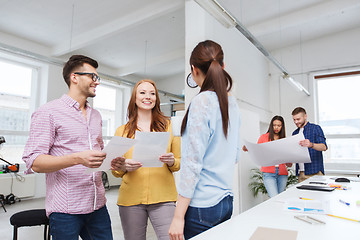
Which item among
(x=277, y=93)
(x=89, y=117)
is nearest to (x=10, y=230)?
(x=89, y=117)

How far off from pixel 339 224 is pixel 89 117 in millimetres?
1186

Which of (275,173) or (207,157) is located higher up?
(207,157)

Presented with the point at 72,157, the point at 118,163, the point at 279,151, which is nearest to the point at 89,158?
the point at 72,157

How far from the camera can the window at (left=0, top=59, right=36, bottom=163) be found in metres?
5.47

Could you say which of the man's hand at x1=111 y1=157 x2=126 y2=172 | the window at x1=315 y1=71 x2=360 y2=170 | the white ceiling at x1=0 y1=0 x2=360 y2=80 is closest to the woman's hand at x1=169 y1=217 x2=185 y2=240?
the man's hand at x1=111 y1=157 x2=126 y2=172

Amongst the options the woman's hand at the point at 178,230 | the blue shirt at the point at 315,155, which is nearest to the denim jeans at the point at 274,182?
the blue shirt at the point at 315,155

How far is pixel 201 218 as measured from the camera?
0.91 metres

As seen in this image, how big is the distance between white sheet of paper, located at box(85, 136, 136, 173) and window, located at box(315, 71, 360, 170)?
5.72m

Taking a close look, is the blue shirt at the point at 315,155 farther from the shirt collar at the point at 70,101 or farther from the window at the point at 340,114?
the window at the point at 340,114

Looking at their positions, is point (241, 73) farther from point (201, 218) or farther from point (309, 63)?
point (201, 218)

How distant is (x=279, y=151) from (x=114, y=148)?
1379 millimetres

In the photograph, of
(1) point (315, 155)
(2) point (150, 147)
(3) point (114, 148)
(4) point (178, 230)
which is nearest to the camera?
(4) point (178, 230)

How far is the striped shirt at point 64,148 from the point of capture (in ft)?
3.64

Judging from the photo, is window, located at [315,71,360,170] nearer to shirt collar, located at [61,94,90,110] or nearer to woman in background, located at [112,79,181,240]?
woman in background, located at [112,79,181,240]
